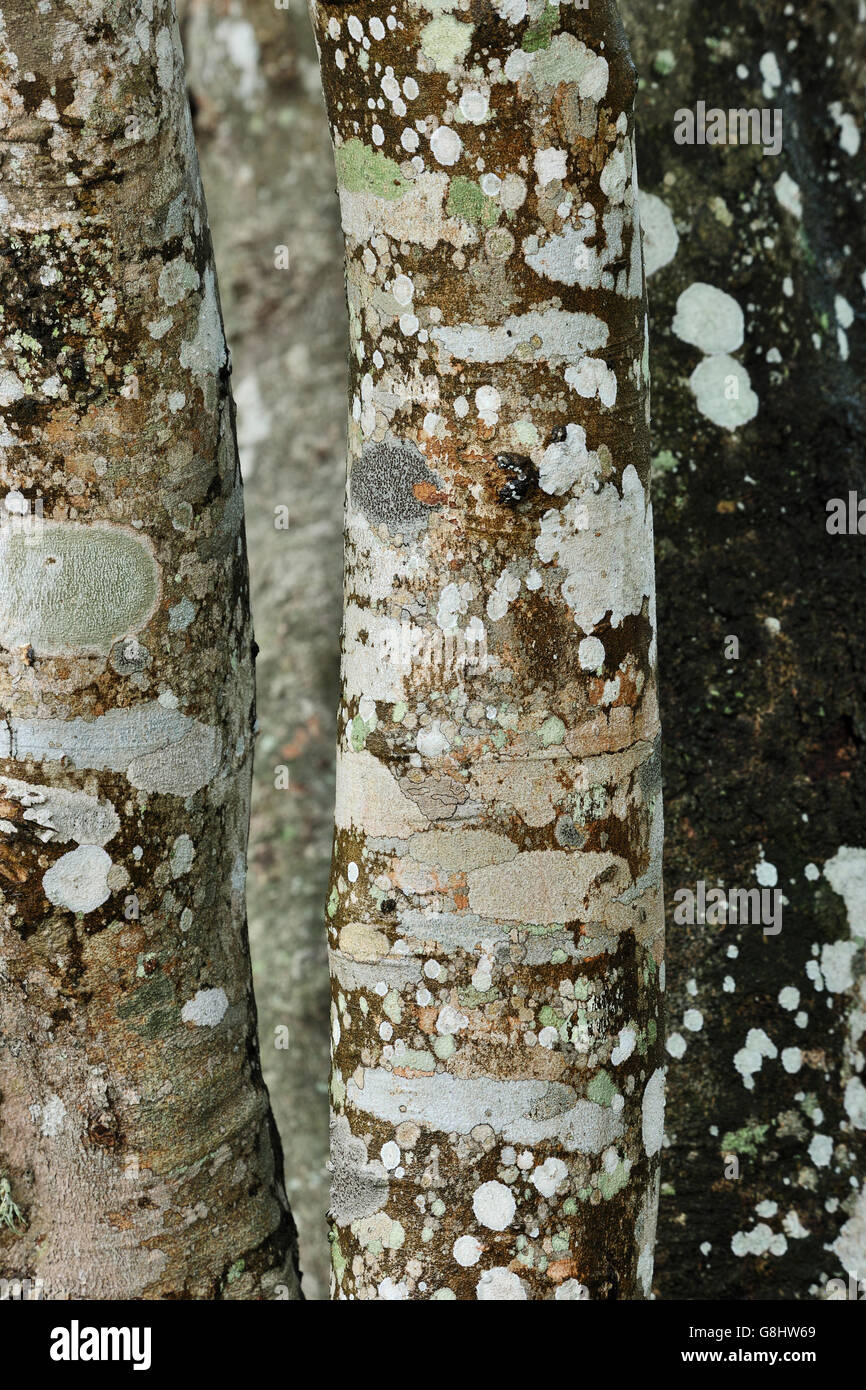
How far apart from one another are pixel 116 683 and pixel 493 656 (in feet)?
1.61

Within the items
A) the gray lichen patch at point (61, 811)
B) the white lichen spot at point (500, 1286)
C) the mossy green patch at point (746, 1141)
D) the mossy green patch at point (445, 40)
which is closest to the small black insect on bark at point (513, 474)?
the mossy green patch at point (445, 40)

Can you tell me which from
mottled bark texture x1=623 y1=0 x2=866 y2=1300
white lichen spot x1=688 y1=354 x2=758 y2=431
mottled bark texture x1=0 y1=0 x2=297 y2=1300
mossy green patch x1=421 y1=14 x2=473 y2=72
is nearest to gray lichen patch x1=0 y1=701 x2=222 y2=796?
mottled bark texture x1=0 y1=0 x2=297 y2=1300

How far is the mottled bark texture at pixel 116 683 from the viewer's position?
1590mm

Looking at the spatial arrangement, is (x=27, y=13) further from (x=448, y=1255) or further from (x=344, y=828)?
(x=448, y=1255)

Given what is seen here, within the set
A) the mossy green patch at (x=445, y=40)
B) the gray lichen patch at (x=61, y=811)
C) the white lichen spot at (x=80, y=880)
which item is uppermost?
the mossy green patch at (x=445, y=40)

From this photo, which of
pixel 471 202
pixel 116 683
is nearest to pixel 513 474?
pixel 471 202

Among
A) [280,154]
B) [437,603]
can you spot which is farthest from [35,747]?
[280,154]

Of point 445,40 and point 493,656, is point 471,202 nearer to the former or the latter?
point 445,40

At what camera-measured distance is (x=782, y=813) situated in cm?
254

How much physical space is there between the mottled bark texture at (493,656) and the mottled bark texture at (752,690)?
0.88 meters

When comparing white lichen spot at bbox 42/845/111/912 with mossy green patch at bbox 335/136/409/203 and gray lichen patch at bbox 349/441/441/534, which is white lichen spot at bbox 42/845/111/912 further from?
mossy green patch at bbox 335/136/409/203

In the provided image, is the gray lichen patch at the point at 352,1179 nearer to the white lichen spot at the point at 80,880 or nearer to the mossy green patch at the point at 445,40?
the white lichen spot at the point at 80,880

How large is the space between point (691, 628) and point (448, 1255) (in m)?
1.34

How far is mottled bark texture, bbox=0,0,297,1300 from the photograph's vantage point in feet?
5.22
